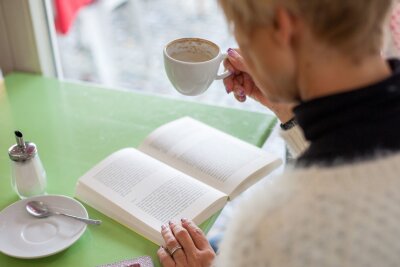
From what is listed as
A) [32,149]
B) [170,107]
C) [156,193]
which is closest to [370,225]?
[156,193]

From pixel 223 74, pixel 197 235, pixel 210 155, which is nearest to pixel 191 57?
pixel 223 74

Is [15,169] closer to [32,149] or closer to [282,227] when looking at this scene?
[32,149]

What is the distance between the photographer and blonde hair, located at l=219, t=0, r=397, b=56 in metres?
0.51

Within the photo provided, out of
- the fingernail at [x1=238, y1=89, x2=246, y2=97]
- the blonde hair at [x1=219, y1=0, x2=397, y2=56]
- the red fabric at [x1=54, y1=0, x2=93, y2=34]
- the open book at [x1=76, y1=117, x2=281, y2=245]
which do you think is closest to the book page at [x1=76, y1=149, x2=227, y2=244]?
the open book at [x1=76, y1=117, x2=281, y2=245]

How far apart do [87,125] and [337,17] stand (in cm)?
83

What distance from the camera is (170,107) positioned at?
4.27 feet

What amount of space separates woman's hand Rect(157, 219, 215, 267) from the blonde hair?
44cm

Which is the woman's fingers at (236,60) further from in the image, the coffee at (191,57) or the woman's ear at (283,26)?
the woman's ear at (283,26)

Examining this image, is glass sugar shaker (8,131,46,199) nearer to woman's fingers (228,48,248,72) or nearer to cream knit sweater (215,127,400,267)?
woman's fingers (228,48,248,72)

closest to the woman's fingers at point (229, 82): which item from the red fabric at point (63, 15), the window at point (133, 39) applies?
the red fabric at point (63, 15)

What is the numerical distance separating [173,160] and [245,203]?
1.60 feet

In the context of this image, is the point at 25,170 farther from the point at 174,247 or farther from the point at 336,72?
the point at 336,72

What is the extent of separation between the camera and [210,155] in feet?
3.56

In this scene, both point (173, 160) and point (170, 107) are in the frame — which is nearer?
point (173, 160)
